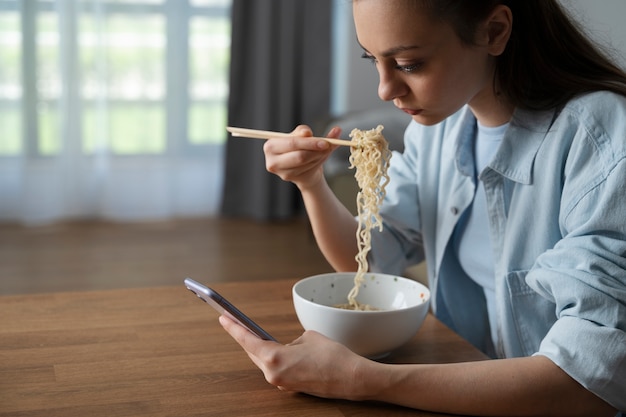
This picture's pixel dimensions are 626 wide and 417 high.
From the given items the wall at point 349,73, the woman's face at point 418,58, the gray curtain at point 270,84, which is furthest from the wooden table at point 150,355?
the wall at point 349,73

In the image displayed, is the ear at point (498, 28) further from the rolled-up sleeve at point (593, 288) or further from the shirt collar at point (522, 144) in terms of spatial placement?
the rolled-up sleeve at point (593, 288)

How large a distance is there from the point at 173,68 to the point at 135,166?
622mm

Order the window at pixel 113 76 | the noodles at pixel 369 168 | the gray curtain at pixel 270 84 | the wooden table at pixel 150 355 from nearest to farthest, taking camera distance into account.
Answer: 1. the wooden table at pixel 150 355
2. the noodles at pixel 369 168
3. the window at pixel 113 76
4. the gray curtain at pixel 270 84

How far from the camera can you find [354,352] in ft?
3.92

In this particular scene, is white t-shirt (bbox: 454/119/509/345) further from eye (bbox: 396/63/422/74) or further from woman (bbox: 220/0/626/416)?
eye (bbox: 396/63/422/74)

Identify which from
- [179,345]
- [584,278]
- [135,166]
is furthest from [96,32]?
[584,278]

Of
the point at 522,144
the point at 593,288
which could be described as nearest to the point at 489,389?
the point at 593,288

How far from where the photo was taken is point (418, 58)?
1.28m

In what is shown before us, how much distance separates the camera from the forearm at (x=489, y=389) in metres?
1.06

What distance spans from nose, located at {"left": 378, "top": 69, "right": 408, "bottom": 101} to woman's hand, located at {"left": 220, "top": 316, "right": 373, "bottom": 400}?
0.44 meters

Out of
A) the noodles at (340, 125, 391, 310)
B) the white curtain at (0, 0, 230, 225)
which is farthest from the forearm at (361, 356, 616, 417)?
the white curtain at (0, 0, 230, 225)

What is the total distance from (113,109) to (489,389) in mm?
4043

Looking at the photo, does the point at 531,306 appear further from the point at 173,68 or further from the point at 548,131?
the point at 173,68

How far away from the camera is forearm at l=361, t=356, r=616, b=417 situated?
106 cm
